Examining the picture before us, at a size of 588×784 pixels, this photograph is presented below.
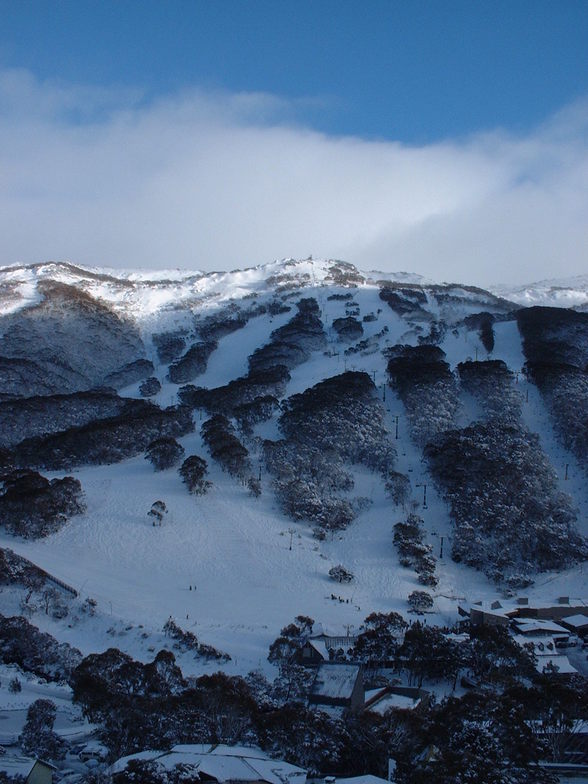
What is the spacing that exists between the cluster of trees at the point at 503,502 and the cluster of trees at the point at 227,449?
46.9ft

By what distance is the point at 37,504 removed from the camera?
4903 centimetres

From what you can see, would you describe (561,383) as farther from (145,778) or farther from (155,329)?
(155,329)

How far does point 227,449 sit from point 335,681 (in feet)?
98.8

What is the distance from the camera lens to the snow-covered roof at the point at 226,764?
20.1m

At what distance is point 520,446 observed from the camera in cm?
5831

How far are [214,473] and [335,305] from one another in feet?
208

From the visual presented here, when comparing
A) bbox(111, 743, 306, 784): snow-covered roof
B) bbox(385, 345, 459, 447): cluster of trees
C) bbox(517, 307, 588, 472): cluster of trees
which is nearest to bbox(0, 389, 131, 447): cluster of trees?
bbox(385, 345, 459, 447): cluster of trees

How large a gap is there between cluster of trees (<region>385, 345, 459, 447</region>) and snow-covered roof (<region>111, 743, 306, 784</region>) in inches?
1697

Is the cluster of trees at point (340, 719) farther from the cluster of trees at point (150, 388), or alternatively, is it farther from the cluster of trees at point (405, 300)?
the cluster of trees at point (405, 300)

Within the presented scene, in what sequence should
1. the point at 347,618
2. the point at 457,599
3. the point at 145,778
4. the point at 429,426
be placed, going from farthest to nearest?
the point at 429,426 → the point at 457,599 → the point at 347,618 → the point at 145,778

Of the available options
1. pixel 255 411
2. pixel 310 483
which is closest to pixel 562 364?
pixel 255 411

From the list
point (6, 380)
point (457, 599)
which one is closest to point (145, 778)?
point (457, 599)

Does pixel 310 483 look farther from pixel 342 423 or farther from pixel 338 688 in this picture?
pixel 338 688

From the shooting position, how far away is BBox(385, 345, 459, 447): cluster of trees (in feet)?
209
